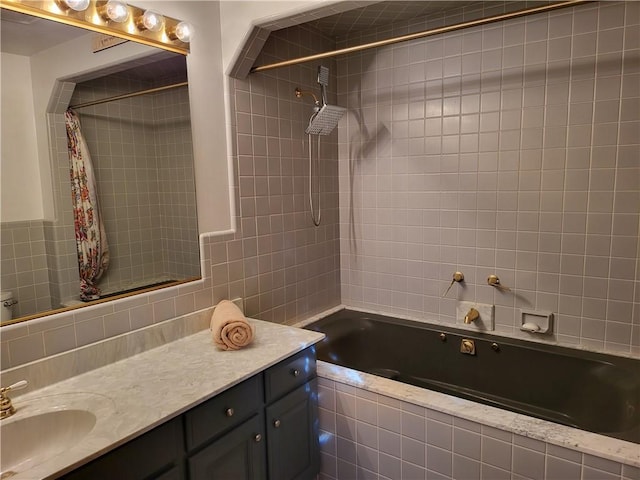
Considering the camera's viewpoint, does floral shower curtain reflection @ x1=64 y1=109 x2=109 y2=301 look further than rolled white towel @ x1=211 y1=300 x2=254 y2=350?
No

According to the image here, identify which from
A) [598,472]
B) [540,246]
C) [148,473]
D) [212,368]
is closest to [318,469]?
[212,368]

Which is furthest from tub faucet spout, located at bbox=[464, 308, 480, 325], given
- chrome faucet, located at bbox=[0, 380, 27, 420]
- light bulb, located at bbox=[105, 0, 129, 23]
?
light bulb, located at bbox=[105, 0, 129, 23]

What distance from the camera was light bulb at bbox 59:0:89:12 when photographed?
151 cm

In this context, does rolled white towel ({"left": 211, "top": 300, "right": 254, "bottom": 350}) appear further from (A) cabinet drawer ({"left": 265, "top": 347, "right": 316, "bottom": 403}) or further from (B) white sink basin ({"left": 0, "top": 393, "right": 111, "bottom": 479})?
(B) white sink basin ({"left": 0, "top": 393, "right": 111, "bottom": 479})

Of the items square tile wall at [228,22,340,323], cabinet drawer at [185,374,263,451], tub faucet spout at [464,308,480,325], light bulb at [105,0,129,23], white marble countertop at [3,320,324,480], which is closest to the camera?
white marble countertop at [3,320,324,480]

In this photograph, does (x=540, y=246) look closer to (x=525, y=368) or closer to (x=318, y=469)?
(x=525, y=368)

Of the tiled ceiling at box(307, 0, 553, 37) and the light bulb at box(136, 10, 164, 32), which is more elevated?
the tiled ceiling at box(307, 0, 553, 37)

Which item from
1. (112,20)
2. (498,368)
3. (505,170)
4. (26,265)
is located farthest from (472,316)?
(112,20)

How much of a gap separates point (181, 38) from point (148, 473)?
1.69 metres

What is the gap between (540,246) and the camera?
2.29 meters

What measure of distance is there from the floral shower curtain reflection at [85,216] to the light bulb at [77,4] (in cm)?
36

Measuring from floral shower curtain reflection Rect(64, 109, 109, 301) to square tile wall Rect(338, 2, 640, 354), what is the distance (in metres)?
1.64

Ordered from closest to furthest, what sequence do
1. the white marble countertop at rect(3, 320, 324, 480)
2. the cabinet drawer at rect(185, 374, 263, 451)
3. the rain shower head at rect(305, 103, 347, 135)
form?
the white marble countertop at rect(3, 320, 324, 480), the cabinet drawer at rect(185, 374, 263, 451), the rain shower head at rect(305, 103, 347, 135)

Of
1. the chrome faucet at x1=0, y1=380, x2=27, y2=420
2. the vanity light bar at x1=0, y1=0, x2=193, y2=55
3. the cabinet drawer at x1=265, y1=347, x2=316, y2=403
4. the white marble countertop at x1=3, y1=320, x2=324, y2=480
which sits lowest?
the cabinet drawer at x1=265, y1=347, x2=316, y2=403
